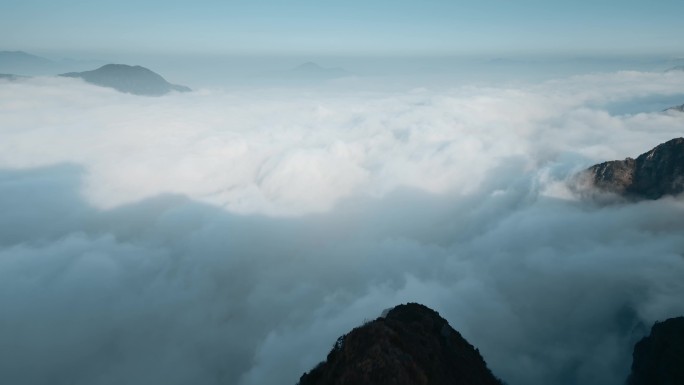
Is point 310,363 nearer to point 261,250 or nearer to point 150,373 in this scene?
point 150,373

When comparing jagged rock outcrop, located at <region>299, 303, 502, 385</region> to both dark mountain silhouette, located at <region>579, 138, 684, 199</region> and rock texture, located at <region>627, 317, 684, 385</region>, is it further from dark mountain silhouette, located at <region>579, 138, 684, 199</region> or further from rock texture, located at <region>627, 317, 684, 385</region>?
dark mountain silhouette, located at <region>579, 138, 684, 199</region>

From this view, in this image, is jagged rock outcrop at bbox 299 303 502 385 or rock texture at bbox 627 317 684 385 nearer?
jagged rock outcrop at bbox 299 303 502 385

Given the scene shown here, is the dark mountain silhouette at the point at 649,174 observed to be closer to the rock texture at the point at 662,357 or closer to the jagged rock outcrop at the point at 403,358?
the rock texture at the point at 662,357

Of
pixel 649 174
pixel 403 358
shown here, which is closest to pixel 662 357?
pixel 403 358

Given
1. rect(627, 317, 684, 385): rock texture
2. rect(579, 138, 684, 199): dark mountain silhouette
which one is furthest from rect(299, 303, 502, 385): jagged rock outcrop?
rect(579, 138, 684, 199): dark mountain silhouette

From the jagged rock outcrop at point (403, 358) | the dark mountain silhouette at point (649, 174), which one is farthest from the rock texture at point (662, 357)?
the dark mountain silhouette at point (649, 174)

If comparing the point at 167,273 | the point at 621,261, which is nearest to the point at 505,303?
the point at 621,261

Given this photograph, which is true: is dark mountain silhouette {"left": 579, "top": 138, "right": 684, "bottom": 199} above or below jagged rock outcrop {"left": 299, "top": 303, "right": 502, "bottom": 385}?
above
